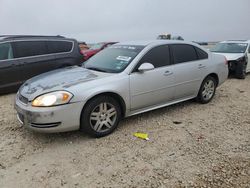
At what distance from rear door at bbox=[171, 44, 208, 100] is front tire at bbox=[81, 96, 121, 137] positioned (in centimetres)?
148

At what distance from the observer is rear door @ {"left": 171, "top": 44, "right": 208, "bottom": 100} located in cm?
431

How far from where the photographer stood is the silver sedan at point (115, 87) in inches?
121

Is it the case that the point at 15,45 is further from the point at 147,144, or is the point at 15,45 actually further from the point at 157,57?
the point at 147,144

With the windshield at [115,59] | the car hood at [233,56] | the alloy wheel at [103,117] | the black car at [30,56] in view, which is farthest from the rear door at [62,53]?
the car hood at [233,56]

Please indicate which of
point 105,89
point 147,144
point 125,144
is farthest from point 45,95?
point 147,144

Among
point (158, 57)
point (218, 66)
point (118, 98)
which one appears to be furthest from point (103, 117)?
point (218, 66)

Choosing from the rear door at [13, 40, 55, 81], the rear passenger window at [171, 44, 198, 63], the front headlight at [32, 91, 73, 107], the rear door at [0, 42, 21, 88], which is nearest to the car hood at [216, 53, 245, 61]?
the rear passenger window at [171, 44, 198, 63]

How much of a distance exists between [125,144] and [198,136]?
A: 1.20 meters

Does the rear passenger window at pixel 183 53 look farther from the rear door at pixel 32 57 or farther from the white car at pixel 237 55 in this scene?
the white car at pixel 237 55

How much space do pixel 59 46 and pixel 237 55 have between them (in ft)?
20.7

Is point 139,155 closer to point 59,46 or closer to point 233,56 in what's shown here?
point 59,46

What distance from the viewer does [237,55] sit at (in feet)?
26.3

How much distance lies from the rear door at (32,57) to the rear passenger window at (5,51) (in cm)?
12

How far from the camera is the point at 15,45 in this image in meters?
5.95
